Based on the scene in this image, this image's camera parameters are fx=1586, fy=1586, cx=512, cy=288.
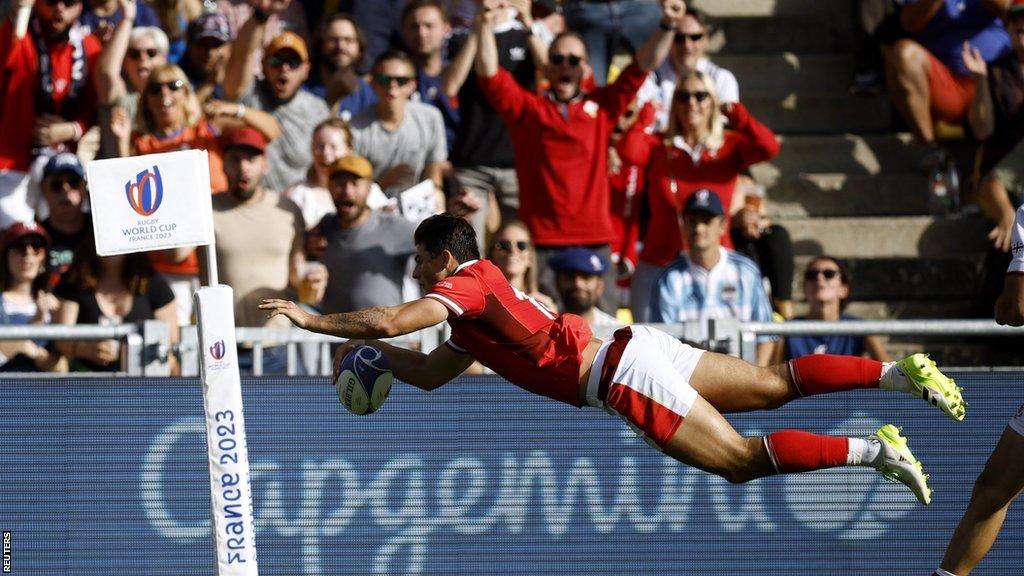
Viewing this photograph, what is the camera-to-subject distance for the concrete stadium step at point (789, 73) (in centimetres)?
1373

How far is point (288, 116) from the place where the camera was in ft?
39.0

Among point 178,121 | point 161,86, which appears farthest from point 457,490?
point 161,86

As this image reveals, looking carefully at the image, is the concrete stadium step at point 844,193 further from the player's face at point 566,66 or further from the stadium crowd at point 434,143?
the player's face at point 566,66


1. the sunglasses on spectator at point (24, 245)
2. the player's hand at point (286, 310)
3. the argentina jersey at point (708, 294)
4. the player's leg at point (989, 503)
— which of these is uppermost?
the sunglasses on spectator at point (24, 245)

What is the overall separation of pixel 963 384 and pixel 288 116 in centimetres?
556

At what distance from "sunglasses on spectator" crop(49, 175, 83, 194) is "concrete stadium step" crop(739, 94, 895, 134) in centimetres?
574

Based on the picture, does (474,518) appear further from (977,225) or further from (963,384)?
(977,225)

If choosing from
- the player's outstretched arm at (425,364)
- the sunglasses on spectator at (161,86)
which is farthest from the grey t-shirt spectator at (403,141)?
the player's outstretched arm at (425,364)

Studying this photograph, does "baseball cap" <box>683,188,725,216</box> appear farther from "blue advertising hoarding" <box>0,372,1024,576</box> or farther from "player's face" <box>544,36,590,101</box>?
"blue advertising hoarding" <box>0,372,1024,576</box>

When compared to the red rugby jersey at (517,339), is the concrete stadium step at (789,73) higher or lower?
higher

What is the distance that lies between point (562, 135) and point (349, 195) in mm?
1813

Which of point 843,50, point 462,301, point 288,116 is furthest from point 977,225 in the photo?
point 462,301

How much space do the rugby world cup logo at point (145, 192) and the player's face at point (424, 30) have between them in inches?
226

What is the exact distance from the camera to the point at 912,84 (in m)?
12.7
